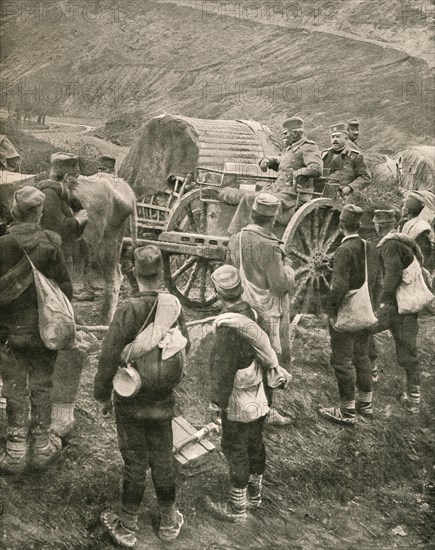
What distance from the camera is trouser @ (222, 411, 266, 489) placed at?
156 inches

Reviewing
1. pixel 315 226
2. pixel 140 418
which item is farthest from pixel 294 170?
pixel 140 418

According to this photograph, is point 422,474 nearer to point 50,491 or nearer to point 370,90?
point 50,491

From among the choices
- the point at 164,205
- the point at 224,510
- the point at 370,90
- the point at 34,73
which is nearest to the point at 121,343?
the point at 224,510

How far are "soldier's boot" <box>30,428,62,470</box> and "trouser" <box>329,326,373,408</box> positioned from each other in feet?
7.47

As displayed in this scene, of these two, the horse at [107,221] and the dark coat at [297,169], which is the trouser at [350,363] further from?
the horse at [107,221]

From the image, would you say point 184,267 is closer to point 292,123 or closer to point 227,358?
point 292,123

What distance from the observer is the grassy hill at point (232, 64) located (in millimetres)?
4496

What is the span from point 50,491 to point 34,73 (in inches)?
108

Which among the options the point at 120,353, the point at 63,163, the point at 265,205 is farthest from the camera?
the point at 265,205

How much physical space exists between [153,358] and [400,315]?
281 cm

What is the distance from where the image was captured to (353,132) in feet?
19.1

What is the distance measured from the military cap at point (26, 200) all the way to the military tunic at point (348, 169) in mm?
2999

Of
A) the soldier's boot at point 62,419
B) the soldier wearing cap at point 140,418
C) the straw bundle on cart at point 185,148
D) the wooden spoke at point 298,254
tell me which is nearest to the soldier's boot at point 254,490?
the soldier wearing cap at point 140,418

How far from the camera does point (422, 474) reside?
5.00 metres
